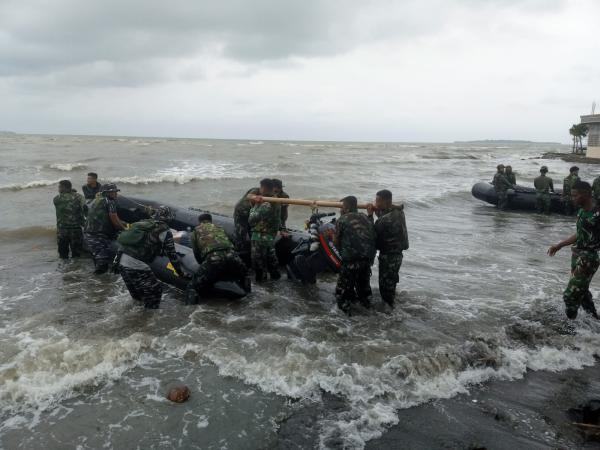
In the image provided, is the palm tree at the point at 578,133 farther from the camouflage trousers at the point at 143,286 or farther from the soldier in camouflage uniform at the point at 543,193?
the camouflage trousers at the point at 143,286

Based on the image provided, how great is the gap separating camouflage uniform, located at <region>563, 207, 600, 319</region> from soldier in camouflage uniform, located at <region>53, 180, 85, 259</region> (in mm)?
7618

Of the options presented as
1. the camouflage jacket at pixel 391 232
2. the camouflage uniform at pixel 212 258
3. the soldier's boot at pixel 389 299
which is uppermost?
the camouflage jacket at pixel 391 232

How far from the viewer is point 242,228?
6871mm

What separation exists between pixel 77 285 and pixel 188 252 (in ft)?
6.26

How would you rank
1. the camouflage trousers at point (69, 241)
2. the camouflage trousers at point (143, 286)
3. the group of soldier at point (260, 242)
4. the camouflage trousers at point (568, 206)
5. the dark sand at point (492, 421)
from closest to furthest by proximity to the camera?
the dark sand at point (492, 421) < the group of soldier at point (260, 242) < the camouflage trousers at point (143, 286) < the camouflage trousers at point (69, 241) < the camouflage trousers at point (568, 206)

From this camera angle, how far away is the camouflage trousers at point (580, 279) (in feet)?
15.8

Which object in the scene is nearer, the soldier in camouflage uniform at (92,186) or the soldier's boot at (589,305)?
the soldier's boot at (589,305)

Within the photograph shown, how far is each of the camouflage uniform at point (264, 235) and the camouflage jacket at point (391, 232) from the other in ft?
5.43

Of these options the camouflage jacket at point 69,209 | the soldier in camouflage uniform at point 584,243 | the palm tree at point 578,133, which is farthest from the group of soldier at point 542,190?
the palm tree at point 578,133

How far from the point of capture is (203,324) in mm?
5219

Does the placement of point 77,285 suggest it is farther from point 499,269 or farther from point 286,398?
point 499,269

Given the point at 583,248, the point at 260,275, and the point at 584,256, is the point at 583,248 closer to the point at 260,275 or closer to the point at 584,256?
the point at 584,256

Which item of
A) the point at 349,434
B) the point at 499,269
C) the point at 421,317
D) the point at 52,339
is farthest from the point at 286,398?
the point at 499,269

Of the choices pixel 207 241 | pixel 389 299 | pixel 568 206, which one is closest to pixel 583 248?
pixel 389 299
